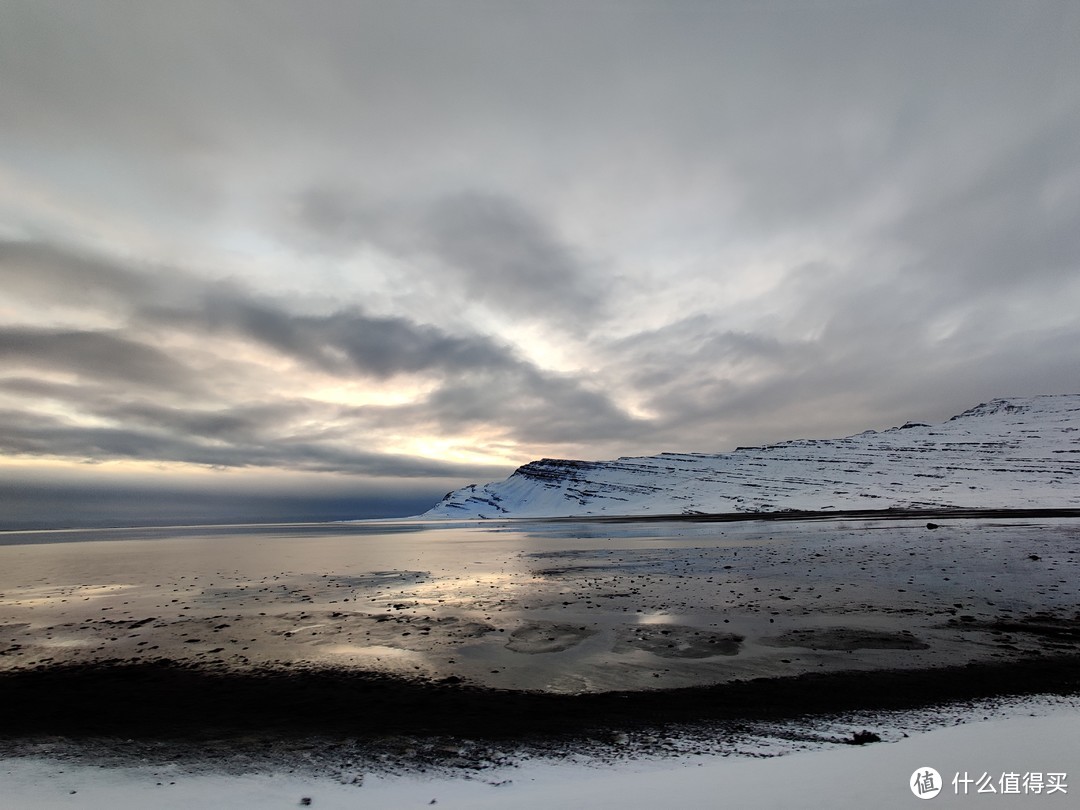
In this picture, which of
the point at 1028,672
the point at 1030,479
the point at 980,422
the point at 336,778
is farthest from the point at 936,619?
the point at 980,422

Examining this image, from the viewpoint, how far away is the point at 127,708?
34.5ft

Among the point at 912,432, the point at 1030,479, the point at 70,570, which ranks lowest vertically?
the point at 70,570

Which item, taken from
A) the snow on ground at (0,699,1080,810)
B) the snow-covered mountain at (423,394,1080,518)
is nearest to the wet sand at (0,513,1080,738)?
the snow on ground at (0,699,1080,810)

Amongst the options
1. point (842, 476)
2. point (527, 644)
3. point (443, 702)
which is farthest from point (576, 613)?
point (842, 476)

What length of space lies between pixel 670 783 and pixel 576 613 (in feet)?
38.6

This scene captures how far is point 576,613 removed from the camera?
705 inches

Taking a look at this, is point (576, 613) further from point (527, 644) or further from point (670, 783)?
point (670, 783)

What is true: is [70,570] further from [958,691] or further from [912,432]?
[912,432]

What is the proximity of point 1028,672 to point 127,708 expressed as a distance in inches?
703

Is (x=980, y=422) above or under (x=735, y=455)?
above

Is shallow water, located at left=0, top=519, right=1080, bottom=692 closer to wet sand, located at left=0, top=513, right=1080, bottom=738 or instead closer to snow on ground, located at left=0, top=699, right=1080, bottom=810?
wet sand, located at left=0, top=513, right=1080, bottom=738

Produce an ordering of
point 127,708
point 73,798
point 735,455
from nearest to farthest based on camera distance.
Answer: point 73,798 → point 127,708 → point 735,455

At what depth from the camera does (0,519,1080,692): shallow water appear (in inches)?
497

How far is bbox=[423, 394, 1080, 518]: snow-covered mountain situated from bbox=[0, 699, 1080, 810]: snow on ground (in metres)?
105
